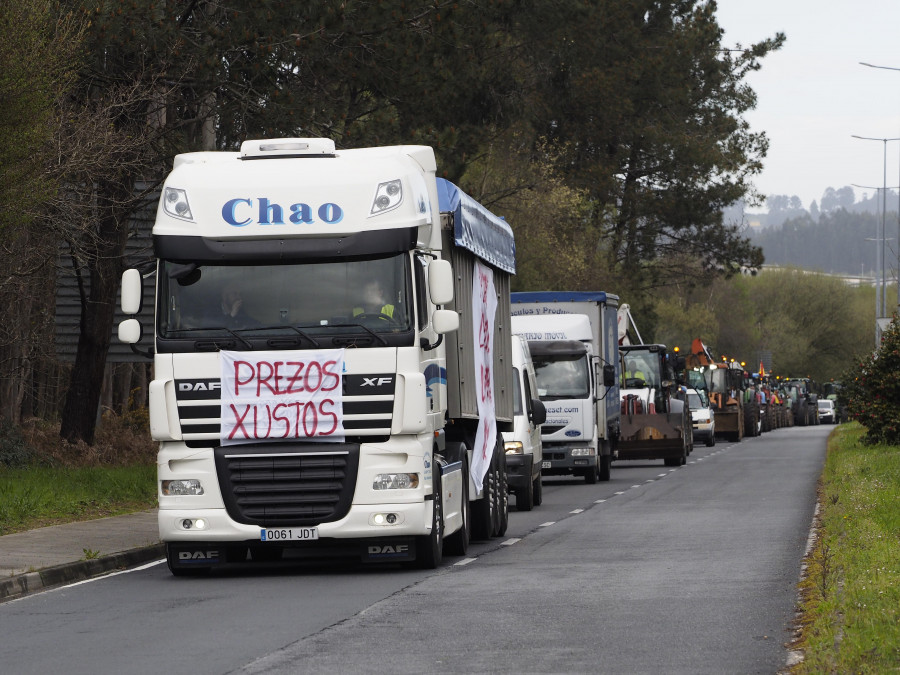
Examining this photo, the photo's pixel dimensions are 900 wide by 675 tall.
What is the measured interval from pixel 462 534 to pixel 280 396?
3192 millimetres

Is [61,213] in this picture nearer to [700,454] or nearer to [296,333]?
[296,333]

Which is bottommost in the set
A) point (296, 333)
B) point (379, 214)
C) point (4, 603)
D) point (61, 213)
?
point (4, 603)

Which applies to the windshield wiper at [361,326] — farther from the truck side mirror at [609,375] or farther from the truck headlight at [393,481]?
the truck side mirror at [609,375]

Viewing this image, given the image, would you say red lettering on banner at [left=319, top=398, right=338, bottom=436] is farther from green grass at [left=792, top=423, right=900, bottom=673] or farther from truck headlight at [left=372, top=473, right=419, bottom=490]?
green grass at [left=792, top=423, right=900, bottom=673]

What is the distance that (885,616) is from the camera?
9.98m

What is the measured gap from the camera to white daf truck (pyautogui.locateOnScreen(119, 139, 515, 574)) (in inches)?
563

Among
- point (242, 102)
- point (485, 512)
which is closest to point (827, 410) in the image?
point (242, 102)

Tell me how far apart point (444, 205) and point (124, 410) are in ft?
74.8

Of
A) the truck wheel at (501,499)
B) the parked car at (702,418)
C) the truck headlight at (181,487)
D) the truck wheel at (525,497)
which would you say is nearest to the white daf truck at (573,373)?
the truck wheel at (525,497)

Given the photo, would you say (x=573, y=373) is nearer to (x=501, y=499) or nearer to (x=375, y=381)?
(x=501, y=499)

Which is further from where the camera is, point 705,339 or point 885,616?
point 705,339

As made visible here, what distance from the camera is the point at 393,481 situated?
14.3m

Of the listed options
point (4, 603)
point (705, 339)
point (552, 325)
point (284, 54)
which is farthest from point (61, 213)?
point (705, 339)

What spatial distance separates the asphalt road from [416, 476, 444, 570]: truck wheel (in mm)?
207
